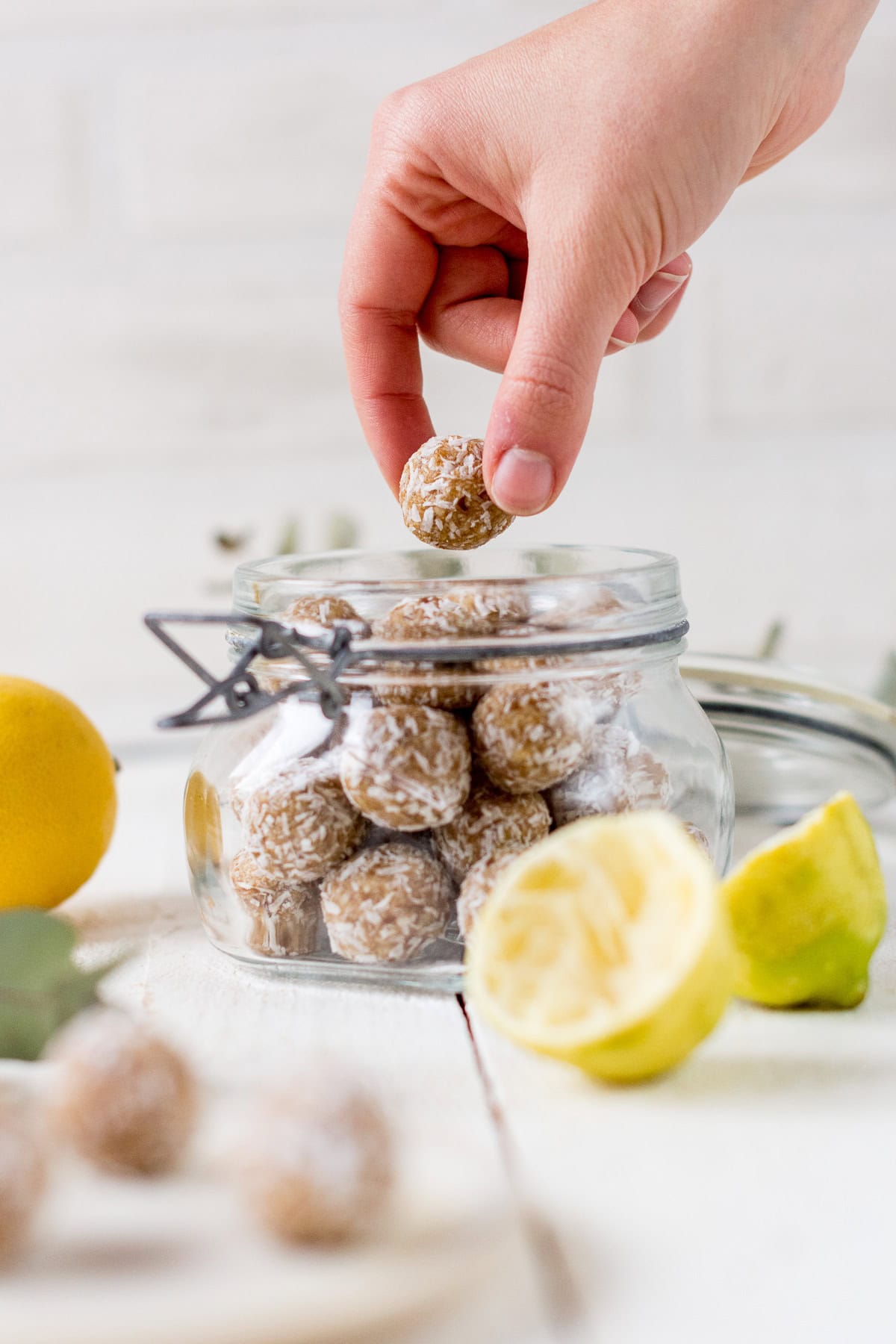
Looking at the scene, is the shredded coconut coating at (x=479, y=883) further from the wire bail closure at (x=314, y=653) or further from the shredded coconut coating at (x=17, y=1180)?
the shredded coconut coating at (x=17, y=1180)

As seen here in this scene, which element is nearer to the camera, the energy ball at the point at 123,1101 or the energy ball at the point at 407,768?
the energy ball at the point at 123,1101

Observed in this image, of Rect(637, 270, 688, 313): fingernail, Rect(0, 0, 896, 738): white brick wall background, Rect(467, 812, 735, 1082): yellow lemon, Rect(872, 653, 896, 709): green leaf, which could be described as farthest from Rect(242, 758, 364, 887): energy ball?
Rect(0, 0, 896, 738): white brick wall background

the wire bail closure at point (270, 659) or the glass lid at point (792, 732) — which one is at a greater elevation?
Result: the wire bail closure at point (270, 659)

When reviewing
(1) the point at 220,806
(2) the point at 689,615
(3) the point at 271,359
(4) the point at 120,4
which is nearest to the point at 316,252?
(3) the point at 271,359

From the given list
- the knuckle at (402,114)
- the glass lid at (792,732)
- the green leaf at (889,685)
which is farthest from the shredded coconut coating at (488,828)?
the green leaf at (889,685)

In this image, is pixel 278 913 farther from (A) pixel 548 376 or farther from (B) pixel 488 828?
(A) pixel 548 376

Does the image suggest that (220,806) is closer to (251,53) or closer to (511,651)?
(511,651)

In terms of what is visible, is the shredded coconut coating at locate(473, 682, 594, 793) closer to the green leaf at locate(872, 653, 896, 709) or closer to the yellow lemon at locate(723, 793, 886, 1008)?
the yellow lemon at locate(723, 793, 886, 1008)
